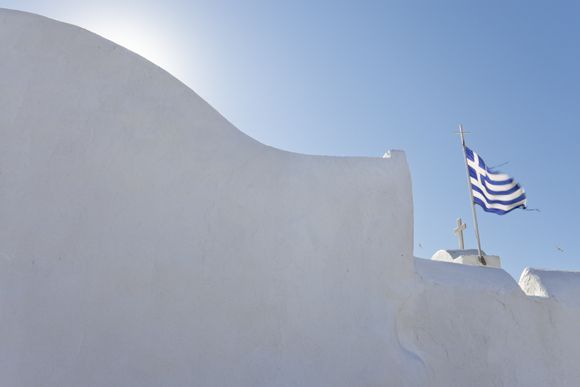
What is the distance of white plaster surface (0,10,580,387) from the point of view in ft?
11.2

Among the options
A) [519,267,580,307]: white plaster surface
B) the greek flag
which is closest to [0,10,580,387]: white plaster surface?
[519,267,580,307]: white plaster surface

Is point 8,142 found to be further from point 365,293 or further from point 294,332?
point 365,293

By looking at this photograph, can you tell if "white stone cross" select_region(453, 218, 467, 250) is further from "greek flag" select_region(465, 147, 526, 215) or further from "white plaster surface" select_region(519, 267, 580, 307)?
"white plaster surface" select_region(519, 267, 580, 307)

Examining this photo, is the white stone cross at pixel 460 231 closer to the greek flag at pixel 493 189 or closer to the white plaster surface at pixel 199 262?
the greek flag at pixel 493 189

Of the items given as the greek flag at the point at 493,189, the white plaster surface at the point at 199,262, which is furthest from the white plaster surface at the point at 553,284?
the greek flag at the point at 493,189

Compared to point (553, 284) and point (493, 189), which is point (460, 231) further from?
point (553, 284)

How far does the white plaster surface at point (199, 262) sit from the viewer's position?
3410mm

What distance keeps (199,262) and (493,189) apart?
6474 millimetres

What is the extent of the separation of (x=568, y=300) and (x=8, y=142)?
15.8 ft

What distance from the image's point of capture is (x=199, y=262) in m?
3.75

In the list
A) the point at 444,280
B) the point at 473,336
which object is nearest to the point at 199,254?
the point at 444,280

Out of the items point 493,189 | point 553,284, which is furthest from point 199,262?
point 493,189

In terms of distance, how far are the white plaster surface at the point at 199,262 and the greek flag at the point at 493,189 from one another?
4.27m

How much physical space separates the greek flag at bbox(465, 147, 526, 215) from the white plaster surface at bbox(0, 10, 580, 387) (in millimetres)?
4270
